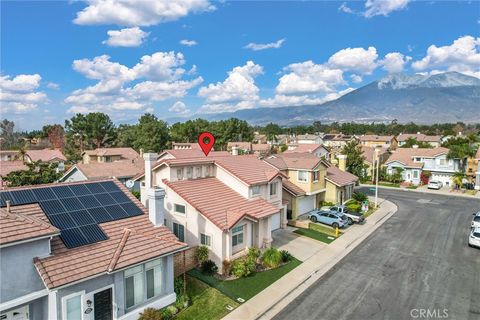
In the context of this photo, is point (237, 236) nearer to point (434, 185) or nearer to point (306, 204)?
point (306, 204)

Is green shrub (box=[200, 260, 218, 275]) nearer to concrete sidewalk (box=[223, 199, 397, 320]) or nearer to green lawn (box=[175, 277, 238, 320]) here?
green lawn (box=[175, 277, 238, 320])

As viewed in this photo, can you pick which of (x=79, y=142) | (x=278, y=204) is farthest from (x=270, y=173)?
(x=79, y=142)

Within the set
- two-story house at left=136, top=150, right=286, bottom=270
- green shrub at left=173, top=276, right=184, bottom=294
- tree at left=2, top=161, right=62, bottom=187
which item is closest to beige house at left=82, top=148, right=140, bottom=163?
tree at left=2, top=161, right=62, bottom=187

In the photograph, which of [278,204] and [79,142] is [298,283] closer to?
[278,204]

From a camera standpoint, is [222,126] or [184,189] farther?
[222,126]

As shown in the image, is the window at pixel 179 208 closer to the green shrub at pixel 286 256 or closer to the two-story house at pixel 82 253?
the two-story house at pixel 82 253

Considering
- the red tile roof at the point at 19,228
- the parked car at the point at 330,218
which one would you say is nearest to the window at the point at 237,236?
the red tile roof at the point at 19,228
